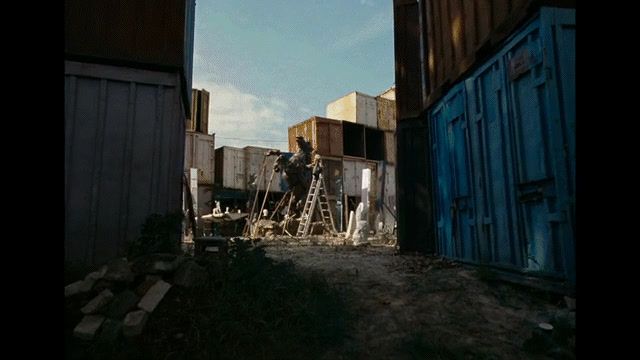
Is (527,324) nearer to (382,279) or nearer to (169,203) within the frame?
(382,279)

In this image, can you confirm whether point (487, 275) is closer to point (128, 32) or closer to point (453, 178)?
point (453, 178)

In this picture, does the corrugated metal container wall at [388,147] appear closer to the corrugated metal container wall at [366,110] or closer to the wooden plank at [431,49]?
the corrugated metal container wall at [366,110]

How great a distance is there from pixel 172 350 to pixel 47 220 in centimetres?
292

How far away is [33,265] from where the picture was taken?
0.73 metres

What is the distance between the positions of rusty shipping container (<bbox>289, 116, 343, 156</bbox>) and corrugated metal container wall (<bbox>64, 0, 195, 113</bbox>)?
1588 cm

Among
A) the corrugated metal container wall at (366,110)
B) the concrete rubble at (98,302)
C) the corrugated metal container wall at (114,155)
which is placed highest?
the corrugated metal container wall at (366,110)

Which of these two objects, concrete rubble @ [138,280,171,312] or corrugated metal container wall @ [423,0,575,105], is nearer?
concrete rubble @ [138,280,171,312]

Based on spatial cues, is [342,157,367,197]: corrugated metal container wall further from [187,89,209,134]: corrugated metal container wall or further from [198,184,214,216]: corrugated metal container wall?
[187,89,209,134]: corrugated metal container wall

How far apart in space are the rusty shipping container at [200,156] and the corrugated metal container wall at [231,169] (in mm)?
822

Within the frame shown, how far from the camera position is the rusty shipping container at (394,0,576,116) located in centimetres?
489

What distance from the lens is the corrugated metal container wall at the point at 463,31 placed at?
185 inches

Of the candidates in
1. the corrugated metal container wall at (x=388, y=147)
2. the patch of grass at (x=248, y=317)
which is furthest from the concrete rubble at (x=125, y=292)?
the corrugated metal container wall at (x=388, y=147)

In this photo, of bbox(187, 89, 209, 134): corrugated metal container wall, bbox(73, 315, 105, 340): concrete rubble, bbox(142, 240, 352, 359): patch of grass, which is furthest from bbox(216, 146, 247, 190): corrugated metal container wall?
bbox(73, 315, 105, 340): concrete rubble

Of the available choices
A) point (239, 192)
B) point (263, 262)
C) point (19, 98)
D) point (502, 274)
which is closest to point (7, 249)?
point (19, 98)
